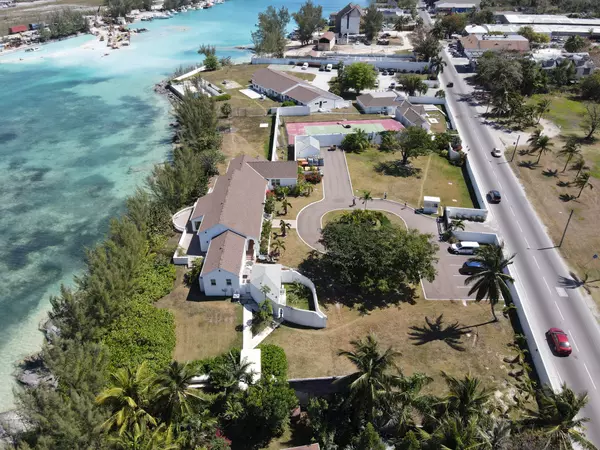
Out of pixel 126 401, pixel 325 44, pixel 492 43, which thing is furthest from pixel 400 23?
pixel 126 401

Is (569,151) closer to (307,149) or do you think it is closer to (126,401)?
(307,149)

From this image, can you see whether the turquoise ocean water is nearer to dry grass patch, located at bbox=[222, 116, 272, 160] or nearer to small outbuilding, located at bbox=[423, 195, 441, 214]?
dry grass patch, located at bbox=[222, 116, 272, 160]

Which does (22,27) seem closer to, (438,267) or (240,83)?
(240,83)

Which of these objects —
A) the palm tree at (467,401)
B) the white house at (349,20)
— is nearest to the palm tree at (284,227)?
the palm tree at (467,401)

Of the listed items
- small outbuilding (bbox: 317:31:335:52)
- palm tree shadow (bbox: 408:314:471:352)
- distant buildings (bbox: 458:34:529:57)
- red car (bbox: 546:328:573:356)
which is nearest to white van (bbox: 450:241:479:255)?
palm tree shadow (bbox: 408:314:471:352)

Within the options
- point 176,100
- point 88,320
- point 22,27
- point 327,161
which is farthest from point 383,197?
point 22,27
